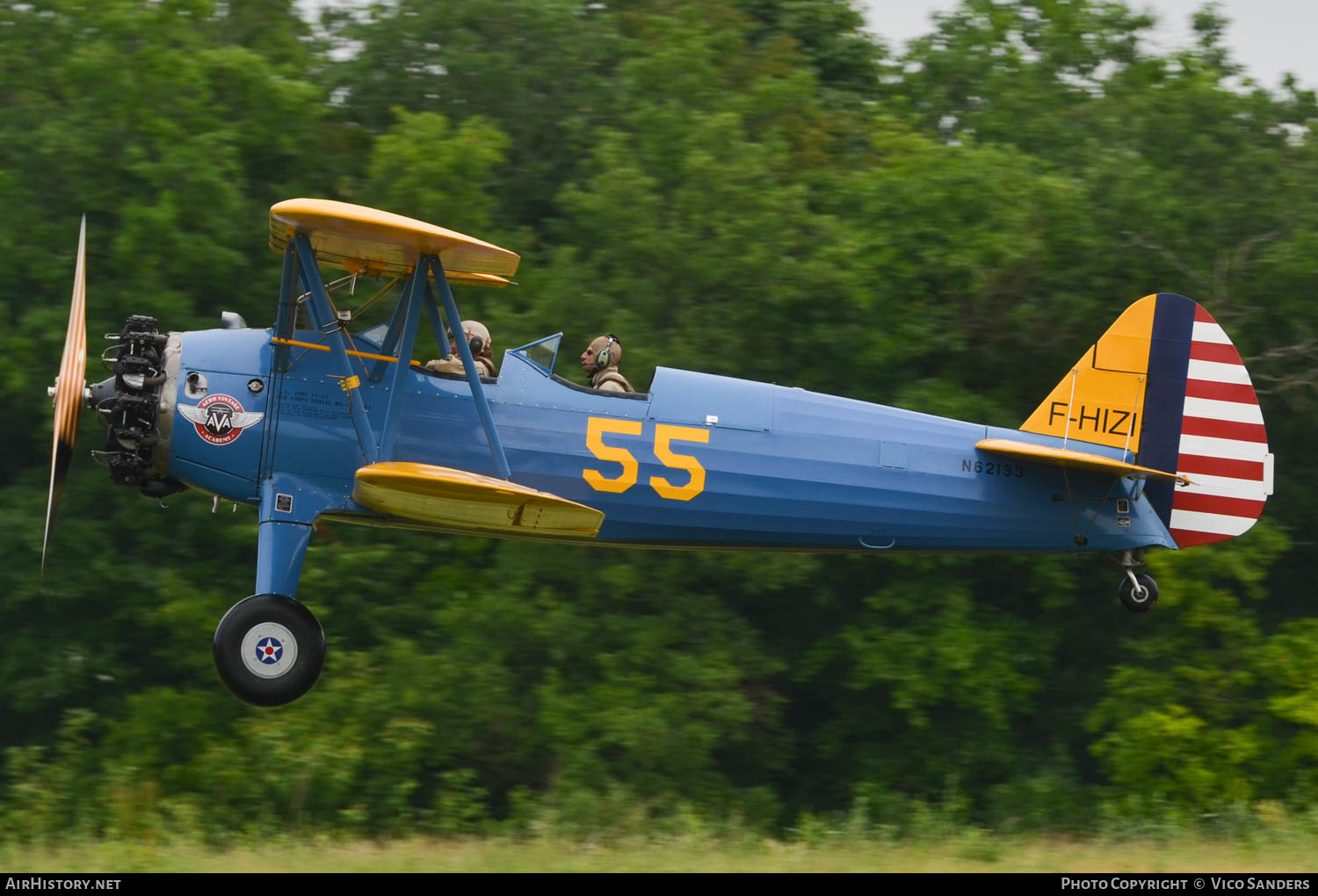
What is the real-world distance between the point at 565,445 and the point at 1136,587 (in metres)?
3.98

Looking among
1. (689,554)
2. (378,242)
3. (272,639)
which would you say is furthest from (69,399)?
(689,554)

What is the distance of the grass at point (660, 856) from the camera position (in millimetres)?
7730

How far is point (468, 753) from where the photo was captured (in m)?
14.9

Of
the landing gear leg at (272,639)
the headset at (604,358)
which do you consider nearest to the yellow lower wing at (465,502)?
the landing gear leg at (272,639)

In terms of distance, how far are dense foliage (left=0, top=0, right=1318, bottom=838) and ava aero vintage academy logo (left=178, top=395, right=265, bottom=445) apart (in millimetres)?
5047

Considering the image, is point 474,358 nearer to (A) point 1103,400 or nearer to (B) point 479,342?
(B) point 479,342

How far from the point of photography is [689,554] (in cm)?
1582

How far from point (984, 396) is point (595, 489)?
8168 mm

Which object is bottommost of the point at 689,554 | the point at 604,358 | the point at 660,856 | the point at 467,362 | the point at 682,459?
the point at 689,554

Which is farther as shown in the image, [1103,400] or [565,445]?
[1103,400]

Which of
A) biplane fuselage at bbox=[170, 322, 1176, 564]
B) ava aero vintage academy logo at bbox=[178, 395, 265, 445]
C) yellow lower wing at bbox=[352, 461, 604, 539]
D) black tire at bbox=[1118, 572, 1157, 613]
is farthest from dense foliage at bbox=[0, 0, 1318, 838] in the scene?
ava aero vintage academy logo at bbox=[178, 395, 265, 445]

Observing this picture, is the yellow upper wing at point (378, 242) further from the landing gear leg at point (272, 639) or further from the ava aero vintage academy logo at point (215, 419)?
the landing gear leg at point (272, 639)

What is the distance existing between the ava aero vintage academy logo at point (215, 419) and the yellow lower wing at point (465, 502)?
82cm

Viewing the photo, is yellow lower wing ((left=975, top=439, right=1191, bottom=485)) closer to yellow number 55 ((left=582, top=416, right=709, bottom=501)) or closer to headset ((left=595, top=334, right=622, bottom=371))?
yellow number 55 ((left=582, top=416, right=709, bottom=501))
